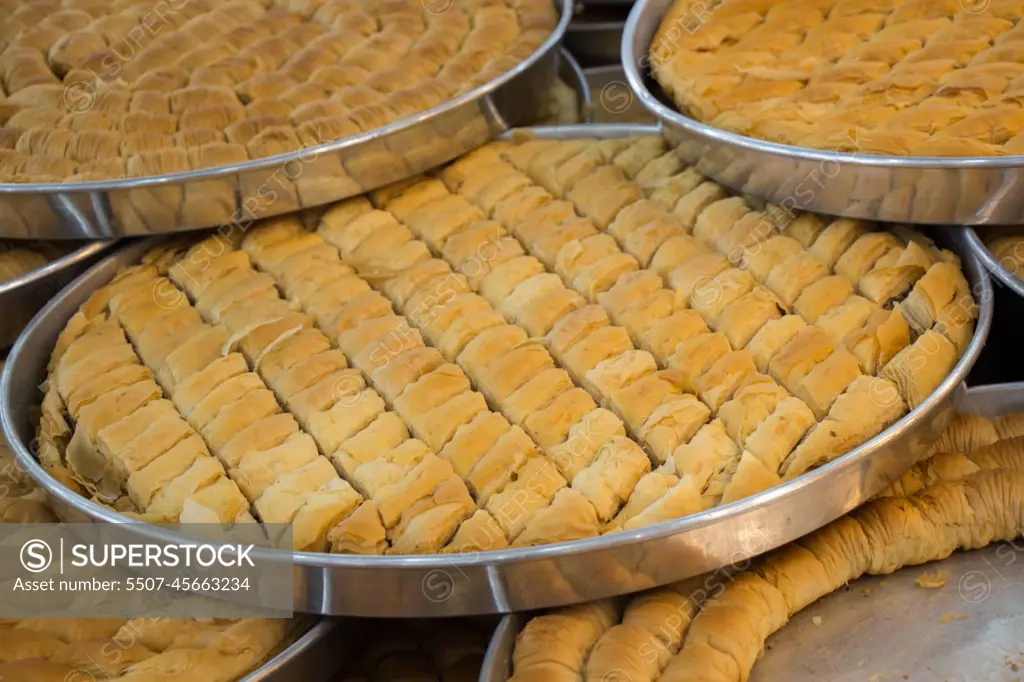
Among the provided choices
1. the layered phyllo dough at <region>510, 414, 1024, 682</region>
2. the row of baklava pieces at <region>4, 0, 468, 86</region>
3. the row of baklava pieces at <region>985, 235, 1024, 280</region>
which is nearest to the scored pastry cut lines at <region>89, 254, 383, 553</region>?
the layered phyllo dough at <region>510, 414, 1024, 682</region>

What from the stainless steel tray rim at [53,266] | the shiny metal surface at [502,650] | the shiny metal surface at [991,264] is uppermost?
the stainless steel tray rim at [53,266]

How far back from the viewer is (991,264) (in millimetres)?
2395

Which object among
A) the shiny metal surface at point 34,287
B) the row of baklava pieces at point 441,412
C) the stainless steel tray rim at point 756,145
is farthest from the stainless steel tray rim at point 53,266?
the stainless steel tray rim at point 756,145

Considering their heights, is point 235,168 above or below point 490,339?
above

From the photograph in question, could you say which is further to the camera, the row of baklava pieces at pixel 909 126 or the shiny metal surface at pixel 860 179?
the row of baklava pieces at pixel 909 126

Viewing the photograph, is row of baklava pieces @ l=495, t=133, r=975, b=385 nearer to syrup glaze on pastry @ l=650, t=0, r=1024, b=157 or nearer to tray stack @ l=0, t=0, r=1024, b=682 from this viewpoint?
tray stack @ l=0, t=0, r=1024, b=682

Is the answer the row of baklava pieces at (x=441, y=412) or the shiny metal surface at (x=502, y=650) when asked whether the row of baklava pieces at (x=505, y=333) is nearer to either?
the row of baklava pieces at (x=441, y=412)

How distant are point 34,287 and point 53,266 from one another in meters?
0.08

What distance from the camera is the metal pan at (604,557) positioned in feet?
6.30

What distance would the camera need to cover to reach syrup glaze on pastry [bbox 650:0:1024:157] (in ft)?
8.15

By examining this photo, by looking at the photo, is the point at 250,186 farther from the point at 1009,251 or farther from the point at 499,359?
the point at 1009,251

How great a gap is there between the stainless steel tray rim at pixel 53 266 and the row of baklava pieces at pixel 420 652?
142 cm

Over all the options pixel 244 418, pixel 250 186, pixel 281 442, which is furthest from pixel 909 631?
pixel 250 186

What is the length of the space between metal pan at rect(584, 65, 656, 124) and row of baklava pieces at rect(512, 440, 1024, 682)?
6.32 feet
